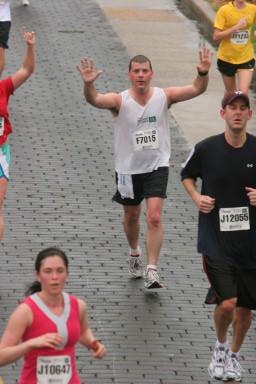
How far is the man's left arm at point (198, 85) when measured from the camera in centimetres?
1098

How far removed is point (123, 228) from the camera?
12422mm

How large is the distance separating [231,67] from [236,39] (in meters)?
0.36

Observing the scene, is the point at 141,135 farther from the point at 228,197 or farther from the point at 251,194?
the point at 251,194

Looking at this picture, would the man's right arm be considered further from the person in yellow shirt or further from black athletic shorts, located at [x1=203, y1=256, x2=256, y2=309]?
the person in yellow shirt

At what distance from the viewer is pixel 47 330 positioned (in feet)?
25.2

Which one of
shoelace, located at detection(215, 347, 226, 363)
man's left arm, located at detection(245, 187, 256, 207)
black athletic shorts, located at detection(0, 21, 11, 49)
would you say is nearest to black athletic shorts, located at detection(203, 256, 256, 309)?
shoelace, located at detection(215, 347, 226, 363)

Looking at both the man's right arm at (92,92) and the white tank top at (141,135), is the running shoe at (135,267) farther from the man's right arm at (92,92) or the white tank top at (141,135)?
the man's right arm at (92,92)

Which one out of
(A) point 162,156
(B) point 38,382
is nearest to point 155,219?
(A) point 162,156

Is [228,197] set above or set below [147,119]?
above

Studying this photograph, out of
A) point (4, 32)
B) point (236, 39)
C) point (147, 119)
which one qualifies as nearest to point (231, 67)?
point (236, 39)

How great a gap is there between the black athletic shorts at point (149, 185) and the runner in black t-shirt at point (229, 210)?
A: 1.75 meters

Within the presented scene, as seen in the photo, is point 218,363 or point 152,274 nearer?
point 218,363

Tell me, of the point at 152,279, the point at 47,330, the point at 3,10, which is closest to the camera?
the point at 47,330

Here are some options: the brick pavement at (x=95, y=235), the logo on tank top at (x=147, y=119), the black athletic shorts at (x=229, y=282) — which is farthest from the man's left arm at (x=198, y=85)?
the black athletic shorts at (x=229, y=282)
